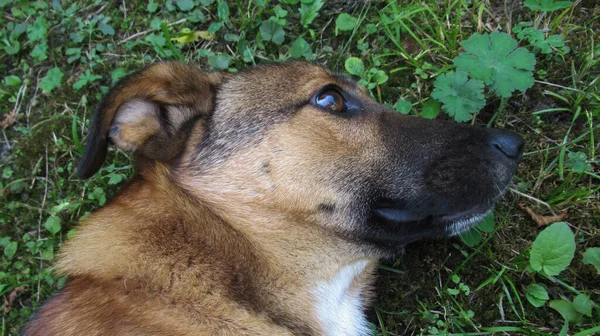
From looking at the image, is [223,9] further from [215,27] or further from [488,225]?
[488,225]

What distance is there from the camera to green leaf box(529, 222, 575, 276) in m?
3.04

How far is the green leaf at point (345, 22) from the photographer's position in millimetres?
4242

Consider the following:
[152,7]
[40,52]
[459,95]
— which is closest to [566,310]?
[459,95]

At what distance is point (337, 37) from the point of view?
442 cm

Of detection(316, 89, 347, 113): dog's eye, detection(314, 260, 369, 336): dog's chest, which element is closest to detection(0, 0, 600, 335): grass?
detection(314, 260, 369, 336): dog's chest

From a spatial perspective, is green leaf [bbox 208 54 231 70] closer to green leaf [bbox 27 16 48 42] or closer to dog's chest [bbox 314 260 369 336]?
green leaf [bbox 27 16 48 42]

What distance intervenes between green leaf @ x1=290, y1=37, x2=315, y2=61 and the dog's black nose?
194 centimetres

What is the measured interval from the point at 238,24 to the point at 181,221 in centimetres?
243

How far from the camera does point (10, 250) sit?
427 centimetres

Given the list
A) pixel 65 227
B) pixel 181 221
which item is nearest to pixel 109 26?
pixel 65 227

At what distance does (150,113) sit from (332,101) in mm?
1122

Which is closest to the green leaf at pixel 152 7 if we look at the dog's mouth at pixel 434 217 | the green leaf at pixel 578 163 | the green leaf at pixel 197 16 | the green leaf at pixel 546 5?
the green leaf at pixel 197 16

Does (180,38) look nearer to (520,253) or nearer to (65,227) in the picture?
(65,227)

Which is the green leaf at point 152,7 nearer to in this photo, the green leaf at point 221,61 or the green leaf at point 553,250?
the green leaf at point 221,61
